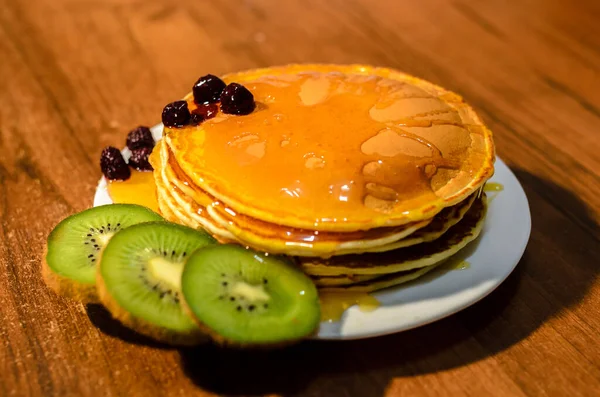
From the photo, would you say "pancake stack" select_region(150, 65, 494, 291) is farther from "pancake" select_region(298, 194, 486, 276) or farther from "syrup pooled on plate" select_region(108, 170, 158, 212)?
"syrup pooled on plate" select_region(108, 170, 158, 212)

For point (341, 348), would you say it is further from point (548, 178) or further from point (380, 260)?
point (548, 178)

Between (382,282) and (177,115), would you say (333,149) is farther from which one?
(177,115)

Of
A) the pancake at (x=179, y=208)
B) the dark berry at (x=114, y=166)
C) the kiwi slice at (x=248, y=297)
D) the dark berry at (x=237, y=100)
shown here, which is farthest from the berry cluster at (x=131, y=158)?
the kiwi slice at (x=248, y=297)

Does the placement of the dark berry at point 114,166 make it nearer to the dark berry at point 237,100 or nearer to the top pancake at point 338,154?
the top pancake at point 338,154

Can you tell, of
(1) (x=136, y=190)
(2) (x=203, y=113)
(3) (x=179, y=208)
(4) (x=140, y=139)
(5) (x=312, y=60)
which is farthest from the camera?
(5) (x=312, y=60)

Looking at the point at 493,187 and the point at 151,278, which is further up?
the point at 151,278

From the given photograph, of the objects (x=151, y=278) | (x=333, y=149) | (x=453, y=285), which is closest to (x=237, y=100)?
(x=333, y=149)

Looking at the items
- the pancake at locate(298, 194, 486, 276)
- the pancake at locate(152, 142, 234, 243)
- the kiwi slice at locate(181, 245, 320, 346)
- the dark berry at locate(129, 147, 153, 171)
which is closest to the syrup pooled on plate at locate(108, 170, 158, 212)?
the dark berry at locate(129, 147, 153, 171)
